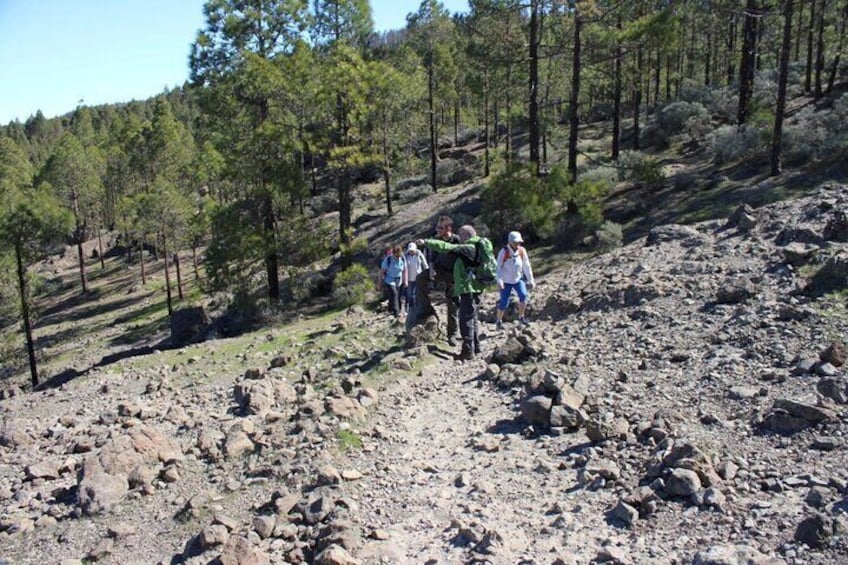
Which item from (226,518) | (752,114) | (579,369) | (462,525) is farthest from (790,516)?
(752,114)

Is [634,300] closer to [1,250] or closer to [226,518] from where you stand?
[226,518]

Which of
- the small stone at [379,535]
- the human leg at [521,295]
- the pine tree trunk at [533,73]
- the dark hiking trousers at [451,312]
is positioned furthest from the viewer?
the pine tree trunk at [533,73]

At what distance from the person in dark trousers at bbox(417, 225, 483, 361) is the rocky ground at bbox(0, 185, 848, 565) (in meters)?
0.53

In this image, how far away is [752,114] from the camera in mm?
23781

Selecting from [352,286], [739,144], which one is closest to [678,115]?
[739,144]

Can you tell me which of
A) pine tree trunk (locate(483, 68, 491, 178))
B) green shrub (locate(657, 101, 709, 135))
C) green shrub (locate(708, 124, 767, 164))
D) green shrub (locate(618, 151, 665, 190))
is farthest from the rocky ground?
pine tree trunk (locate(483, 68, 491, 178))

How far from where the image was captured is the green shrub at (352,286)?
786 inches

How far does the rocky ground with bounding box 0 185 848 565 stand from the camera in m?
5.12

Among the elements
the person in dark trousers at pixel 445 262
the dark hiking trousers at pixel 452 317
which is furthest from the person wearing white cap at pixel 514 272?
the person in dark trousers at pixel 445 262

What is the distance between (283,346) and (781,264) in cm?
941

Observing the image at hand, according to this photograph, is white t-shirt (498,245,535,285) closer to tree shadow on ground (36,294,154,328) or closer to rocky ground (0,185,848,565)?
rocky ground (0,185,848,565)

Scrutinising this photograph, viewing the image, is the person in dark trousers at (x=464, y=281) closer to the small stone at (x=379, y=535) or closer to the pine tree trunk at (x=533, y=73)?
the small stone at (x=379, y=535)

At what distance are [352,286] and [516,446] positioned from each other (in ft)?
45.7

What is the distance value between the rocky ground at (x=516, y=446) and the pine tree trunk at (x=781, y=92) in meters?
8.92
